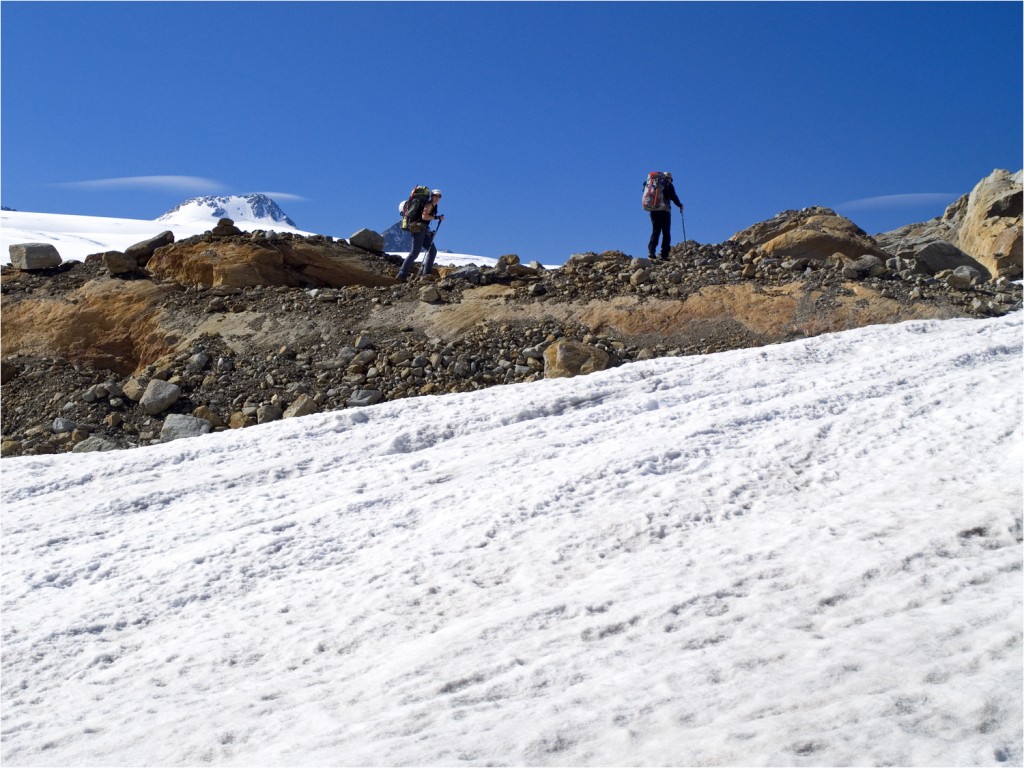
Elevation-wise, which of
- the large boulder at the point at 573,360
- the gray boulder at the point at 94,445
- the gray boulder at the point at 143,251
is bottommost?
the gray boulder at the point at 94,445

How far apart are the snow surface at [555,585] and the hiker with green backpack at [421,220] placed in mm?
6602

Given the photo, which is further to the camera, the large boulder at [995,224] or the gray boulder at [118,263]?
the large boulder at [995,224]

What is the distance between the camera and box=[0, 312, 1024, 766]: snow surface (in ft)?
10.8

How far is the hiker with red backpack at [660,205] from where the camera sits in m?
13.2

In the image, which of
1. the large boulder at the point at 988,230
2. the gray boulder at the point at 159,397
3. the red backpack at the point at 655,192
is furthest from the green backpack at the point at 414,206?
the large boulder at the point at 988,230

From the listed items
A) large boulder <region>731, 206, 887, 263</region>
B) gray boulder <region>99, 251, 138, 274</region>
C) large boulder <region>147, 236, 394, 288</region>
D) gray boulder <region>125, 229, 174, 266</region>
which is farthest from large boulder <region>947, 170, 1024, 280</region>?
gray boulder <region>99, 251, 138, 274</region>

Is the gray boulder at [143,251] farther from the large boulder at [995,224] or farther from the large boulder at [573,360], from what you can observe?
the large boulder at [995,224]

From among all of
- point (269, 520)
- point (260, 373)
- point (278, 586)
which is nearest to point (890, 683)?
point (278, 586)

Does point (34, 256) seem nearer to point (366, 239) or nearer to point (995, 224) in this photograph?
point (366, 239)

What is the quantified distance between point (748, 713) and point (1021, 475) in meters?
2.87

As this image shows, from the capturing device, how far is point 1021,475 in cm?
502

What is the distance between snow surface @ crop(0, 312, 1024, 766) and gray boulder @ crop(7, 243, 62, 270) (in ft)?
26.6

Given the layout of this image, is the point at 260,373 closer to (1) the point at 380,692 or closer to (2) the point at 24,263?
(2) the point at 24,263

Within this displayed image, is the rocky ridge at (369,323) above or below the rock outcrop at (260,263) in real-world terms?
below
